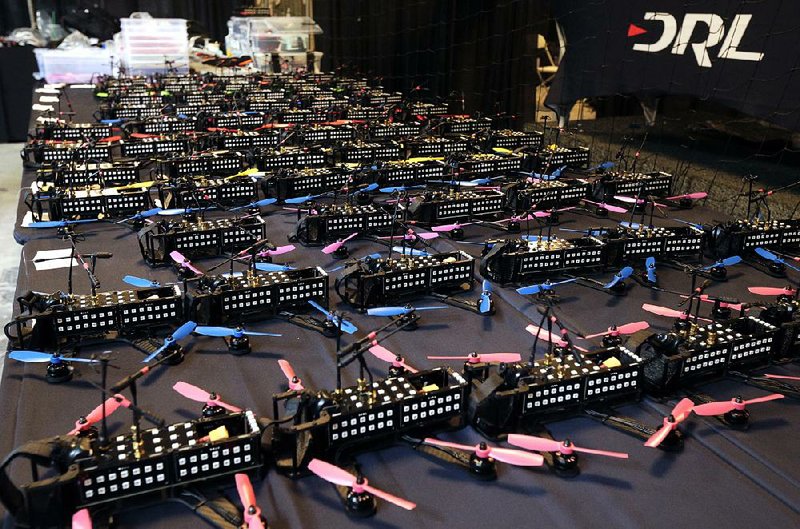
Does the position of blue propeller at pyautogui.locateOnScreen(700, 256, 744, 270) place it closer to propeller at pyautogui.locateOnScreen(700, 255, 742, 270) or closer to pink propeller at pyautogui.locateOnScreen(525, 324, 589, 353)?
propeller at pyautogui.locateOnScreen(700, 255, 742, 270)

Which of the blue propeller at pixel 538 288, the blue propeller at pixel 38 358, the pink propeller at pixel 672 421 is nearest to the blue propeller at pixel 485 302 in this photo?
the blue propeller at pixel 538 288

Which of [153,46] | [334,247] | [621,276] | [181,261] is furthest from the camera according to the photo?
[153,46]

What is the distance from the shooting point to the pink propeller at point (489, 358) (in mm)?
3576

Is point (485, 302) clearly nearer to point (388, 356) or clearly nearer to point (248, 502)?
point (388, 356)

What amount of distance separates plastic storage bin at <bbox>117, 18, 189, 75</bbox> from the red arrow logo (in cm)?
946

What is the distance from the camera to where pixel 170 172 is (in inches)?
293

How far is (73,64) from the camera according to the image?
1469 centimetres

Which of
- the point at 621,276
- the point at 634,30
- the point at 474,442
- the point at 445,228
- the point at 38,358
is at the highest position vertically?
the point at 634,30

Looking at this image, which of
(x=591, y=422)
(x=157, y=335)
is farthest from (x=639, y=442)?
(x=157, y=335)

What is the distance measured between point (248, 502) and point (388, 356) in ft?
3.73

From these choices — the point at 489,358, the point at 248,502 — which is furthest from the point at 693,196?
the point at 248,502

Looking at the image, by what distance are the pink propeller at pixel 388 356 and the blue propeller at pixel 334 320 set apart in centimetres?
36

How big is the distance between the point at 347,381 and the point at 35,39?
16.3 m

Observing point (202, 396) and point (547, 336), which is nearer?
point (202, 396)
